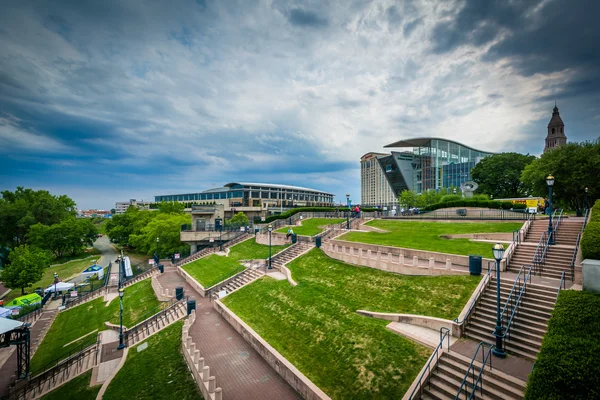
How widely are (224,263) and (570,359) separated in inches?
1042

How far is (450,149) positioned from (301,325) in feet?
299

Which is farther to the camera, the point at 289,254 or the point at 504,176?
the point at 504,176

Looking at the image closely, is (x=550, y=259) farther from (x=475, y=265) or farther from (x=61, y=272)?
(x=61, y=272)

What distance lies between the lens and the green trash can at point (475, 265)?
45.8ft

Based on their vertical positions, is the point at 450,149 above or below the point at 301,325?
above

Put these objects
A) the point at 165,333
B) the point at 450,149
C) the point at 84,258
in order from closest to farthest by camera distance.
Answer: the point at 165,333 → the point at 84,258 → the point at 450,149

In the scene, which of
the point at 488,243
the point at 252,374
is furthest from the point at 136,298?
the point at 488,243

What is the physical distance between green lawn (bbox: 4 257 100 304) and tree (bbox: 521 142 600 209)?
65087mm

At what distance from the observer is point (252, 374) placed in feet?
37.5

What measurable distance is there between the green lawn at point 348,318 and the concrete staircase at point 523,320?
2.59 feet

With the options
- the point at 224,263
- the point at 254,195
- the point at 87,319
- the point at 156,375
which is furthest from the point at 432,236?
the point at 254,195

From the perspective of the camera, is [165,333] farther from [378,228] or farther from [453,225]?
[453,225]

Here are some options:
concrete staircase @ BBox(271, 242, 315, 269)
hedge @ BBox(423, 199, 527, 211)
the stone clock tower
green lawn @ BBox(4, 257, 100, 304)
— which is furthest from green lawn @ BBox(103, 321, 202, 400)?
the stone clock tower

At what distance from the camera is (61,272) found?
158 feet
